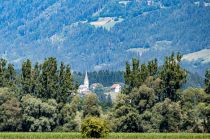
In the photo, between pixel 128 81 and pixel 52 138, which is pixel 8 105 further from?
pixel 52 138

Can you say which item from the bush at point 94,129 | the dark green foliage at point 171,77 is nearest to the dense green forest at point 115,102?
the dark green foliage at point 171,77

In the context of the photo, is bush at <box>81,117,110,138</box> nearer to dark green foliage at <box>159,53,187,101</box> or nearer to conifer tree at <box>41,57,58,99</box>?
dark green foliage at <box>159,53,187,101</box>

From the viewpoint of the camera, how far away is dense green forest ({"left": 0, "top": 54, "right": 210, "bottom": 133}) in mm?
129000

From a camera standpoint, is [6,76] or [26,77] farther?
[6,76]

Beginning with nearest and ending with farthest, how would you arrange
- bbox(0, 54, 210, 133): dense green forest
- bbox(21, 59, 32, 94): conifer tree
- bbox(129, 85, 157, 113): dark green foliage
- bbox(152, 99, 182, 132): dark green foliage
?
bbox(0, 54, 210, 133): dense green forest → bbox(152, 99, 182, 132): dark green foliage → bbox(129, 85, 157, 113): dark green foliage → bbox(21, 59, 32, 94): conifer tree

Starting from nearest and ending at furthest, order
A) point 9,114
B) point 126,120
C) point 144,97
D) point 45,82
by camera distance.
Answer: point 126,120 < point 9,114 < point 144,97 < point 45,82

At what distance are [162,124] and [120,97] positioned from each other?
9445 mm

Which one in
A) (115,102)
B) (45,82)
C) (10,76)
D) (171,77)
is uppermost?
(10,76)

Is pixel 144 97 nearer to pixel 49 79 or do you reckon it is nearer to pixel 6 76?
pixel 49 79

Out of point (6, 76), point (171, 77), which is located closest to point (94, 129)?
point (171, 77)

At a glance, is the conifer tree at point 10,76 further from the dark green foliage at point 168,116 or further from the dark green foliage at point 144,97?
the dark green foliage at point 168,116

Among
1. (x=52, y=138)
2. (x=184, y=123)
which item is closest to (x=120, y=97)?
(x=184, y=123)

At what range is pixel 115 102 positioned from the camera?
439ft

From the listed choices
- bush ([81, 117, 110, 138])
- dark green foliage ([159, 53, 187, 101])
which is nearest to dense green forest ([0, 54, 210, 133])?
dark green foliage ([159, 53, 187, 101])
